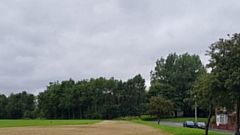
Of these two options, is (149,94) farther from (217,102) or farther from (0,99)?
(217,102)

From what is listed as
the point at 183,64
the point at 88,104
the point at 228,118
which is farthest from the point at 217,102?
the point at 88,104

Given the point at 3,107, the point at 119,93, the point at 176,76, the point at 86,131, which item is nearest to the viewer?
the point at 86,131

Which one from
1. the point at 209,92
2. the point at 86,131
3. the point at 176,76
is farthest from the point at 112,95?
the point at 209,92

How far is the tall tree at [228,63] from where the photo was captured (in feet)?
73.6

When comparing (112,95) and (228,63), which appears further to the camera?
(112,95)

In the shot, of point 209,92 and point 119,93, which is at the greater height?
point 209,92

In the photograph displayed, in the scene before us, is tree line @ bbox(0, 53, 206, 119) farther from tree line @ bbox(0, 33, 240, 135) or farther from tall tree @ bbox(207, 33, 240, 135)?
tall tree @ bbox(207, 33, 240, 135)

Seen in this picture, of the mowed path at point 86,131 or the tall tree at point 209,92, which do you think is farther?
the mowed path at point 86,131

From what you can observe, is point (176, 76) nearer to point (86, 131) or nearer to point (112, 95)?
point (112, 95)

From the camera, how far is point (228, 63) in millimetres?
23375

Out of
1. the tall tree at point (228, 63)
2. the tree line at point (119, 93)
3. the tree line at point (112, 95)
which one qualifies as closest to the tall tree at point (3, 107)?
the tree line at point (112, 95)

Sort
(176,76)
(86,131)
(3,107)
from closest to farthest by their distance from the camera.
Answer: (86,131) → (176,76) → (3,107)

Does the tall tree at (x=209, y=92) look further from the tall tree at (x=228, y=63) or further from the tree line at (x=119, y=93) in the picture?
the tree line at (x=119, y=93)

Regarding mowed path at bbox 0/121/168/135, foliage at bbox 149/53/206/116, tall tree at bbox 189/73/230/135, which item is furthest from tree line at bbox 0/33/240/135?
tall tree at bbox 189/73/230/135
